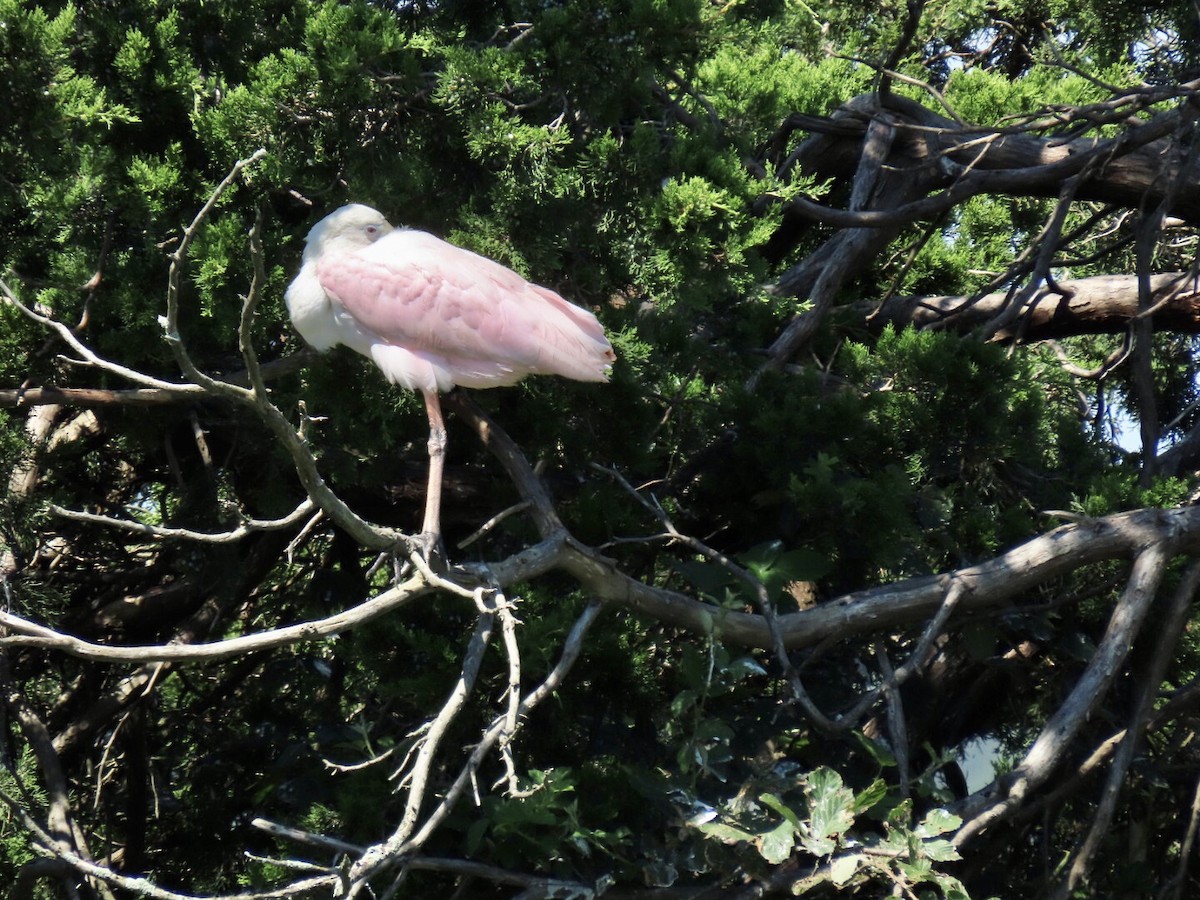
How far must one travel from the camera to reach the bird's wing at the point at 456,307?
3.81m

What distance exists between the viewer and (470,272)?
3.97 meters

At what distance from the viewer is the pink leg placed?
11.3 ft

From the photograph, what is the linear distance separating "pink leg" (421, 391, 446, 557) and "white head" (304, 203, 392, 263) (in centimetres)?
48

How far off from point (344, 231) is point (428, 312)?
333mm

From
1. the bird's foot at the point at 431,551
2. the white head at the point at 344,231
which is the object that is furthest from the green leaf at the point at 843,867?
the white head at the point at 344,231

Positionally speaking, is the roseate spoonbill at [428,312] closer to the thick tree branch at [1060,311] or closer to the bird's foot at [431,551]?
the bird's foot at [431,551]

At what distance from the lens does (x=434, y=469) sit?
3.79 metres

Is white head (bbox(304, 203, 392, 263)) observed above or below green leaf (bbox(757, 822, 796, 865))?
above

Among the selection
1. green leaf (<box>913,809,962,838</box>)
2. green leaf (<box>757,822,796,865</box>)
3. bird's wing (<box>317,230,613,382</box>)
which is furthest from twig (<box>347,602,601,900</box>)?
green leaf (<box>913,809,962,838</box>)

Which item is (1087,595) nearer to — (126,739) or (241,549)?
(241,549)

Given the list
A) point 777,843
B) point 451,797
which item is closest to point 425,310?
point 451,797

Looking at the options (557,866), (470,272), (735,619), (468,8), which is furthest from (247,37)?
(557,866)

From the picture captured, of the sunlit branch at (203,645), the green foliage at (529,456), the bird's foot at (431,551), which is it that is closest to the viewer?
the sunlit branch at (203,645)

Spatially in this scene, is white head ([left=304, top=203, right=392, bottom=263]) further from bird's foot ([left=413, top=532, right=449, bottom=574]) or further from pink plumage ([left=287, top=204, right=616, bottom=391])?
bird's foot ([left=413, top=532, right=449, bottom=574])
